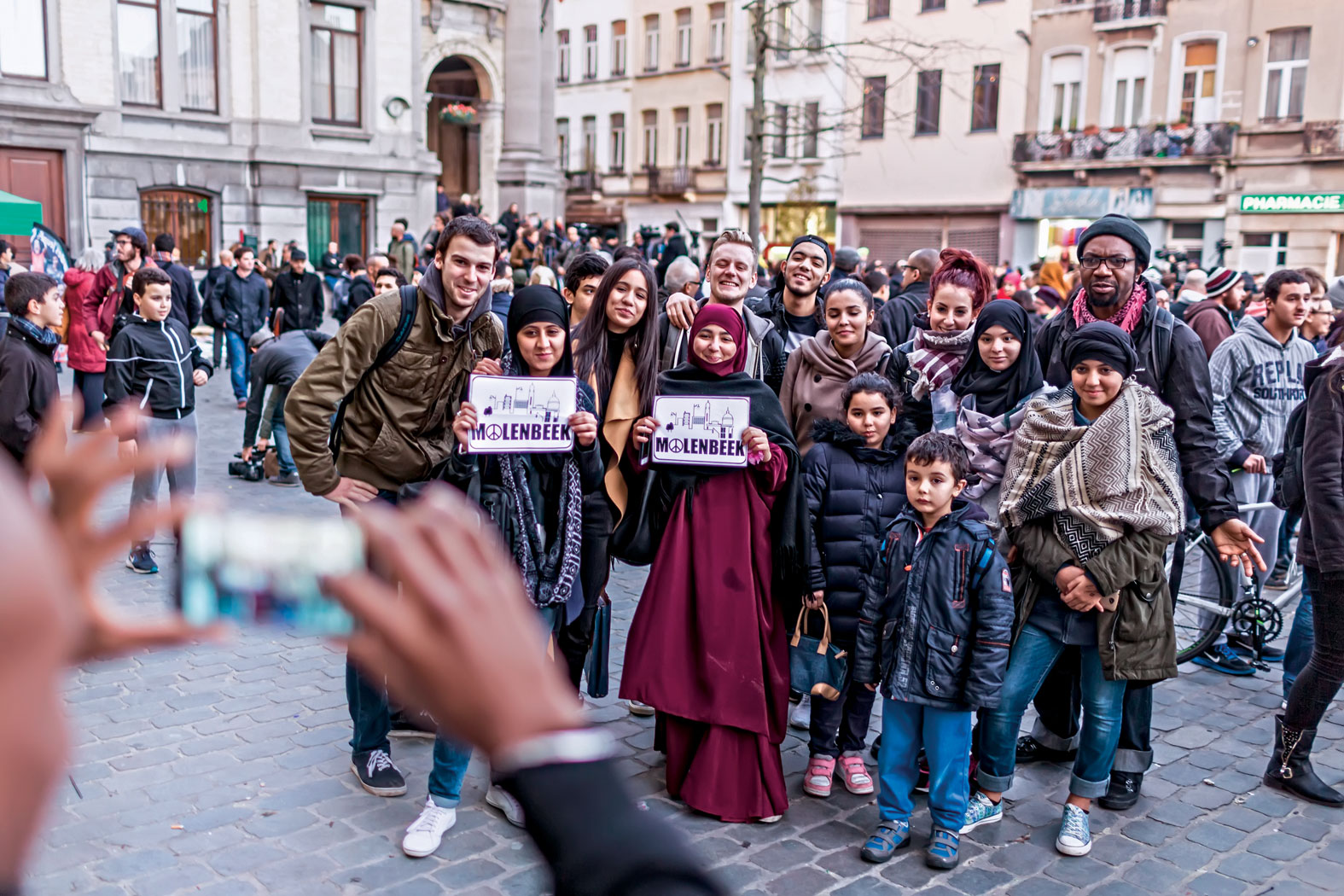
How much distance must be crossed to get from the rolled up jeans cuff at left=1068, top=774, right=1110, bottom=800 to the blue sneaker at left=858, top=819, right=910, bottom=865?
2.41 feet

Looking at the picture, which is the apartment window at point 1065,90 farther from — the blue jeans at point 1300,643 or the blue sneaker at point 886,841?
the blue sneaker at point 886,841

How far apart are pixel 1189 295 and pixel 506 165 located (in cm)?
2253

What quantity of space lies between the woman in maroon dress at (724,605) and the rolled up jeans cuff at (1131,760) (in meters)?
1.47

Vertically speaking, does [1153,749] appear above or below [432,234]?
below

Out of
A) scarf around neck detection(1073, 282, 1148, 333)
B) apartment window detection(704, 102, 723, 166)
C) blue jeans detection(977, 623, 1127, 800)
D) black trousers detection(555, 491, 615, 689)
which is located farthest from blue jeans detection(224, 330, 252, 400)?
apartment window detection(704, 102, 723, 166)

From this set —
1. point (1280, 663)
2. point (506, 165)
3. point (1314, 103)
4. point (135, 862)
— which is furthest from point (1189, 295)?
point (1314, 103)

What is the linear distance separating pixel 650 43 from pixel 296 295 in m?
36.8

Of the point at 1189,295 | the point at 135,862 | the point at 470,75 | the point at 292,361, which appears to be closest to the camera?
the point at 135,862

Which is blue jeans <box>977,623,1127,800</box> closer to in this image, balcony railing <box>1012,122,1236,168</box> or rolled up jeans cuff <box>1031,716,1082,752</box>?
rolled up jeans cuff <box>1031,716,1082,752</box>

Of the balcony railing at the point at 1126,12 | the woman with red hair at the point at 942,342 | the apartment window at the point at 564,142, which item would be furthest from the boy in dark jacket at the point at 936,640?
the apartment window at the point at 564,142

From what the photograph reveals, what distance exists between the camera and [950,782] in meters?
4.49

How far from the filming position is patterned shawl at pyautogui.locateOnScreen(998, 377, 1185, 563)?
4.55m

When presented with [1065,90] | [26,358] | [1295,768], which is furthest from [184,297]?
[1065,90]

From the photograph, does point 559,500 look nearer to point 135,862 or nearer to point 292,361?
point 135,862
